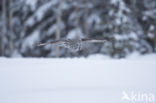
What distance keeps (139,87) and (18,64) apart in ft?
6.96

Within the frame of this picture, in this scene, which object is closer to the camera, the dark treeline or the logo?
the logo

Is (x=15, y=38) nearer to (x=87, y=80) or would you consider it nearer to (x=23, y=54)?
(x=23, y=54)

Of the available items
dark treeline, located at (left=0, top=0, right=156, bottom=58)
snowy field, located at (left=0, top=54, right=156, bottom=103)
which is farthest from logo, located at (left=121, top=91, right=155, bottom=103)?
dark treeline, located at (left=0, top=0, right=156, bottom=58)

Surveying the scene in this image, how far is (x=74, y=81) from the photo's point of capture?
2.68 meters

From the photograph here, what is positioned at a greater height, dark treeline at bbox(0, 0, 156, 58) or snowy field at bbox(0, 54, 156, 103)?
dark treeline at bbox(0, 0, 156, 58)

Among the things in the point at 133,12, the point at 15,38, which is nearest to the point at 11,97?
the point at 133,12

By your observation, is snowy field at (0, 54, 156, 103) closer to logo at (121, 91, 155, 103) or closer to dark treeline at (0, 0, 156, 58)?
logo at (121, 91, 155, 103)

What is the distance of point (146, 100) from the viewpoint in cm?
254

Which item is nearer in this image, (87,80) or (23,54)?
(87,80)

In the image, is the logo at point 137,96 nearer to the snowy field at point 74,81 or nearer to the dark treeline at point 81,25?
the snowy field at point 74,81

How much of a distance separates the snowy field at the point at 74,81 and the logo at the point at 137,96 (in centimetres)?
4

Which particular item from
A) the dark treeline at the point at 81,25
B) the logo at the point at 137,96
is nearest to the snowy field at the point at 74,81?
the logo at the point at 137,96

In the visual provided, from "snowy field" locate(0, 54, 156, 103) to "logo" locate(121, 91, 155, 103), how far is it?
4cm

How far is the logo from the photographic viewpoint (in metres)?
2.53
